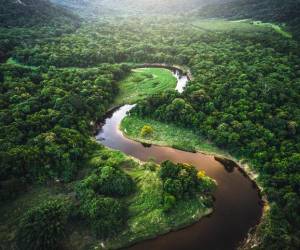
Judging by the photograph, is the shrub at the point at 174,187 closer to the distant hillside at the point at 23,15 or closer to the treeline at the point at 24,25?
the treeline at the point at 24,25

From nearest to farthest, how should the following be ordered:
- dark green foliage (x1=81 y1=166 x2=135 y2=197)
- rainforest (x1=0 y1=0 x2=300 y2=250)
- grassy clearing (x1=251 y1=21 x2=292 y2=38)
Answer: rainforest (x1=0 y1=0 x2=300 y2=250) < dark green foliage (x1=81 y1=166 x2=135 y2=197) < grassy clearing (x1=251 y1=21 x2=292 y2=38)

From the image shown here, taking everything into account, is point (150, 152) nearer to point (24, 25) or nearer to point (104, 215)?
point (104, 215)

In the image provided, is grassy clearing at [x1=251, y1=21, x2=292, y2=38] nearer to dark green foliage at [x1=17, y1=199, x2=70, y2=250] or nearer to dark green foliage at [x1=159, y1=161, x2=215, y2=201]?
dark green foliage at [x1=159, y1=161, x2=215, y2=201]

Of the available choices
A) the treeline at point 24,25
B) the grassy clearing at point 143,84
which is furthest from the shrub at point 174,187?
the treeline at point 24,25

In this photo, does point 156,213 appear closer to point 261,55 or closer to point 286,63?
point 286,63

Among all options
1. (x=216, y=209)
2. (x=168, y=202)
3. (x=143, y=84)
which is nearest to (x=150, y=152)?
(x=168, y=202)

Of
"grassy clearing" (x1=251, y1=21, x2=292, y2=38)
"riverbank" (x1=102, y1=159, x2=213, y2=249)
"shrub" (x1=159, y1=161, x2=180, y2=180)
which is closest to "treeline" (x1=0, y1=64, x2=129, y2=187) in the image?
"riverbank" (x1=102, y1=159, x2=213, y2=249)
